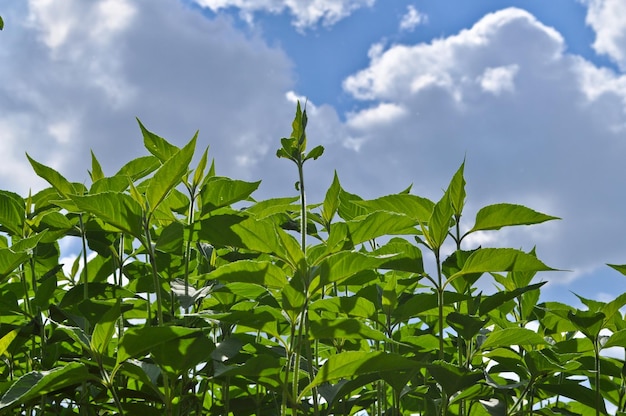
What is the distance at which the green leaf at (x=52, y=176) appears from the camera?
4.66 feet

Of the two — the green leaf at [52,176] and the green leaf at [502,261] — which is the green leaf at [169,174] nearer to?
the green leaf at [52,176]

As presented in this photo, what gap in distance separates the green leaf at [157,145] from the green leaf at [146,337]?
1.55ft

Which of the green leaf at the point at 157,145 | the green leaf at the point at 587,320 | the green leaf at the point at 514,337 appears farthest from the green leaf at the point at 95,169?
the green leaf at the point at 587,320

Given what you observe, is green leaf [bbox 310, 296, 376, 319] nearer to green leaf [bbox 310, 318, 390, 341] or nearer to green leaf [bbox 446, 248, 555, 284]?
green leaf [bbox 310, 318, 390, 341]

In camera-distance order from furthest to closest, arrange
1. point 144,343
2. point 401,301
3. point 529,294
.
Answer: point 529,294, point 401,301, point 144,343

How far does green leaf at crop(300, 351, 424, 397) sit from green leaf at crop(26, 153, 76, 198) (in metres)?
0.66

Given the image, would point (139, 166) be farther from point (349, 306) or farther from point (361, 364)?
point (361, 364)

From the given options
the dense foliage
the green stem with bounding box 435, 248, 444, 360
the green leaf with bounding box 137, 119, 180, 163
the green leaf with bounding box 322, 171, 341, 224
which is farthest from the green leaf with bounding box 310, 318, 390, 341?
the green leaf with bounding box 137, 119, 180, 163

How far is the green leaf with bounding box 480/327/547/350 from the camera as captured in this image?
1251mm

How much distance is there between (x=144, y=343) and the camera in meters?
1.08

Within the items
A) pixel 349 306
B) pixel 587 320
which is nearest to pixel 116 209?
pixel 349 306

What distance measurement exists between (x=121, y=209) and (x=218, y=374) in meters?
0.32

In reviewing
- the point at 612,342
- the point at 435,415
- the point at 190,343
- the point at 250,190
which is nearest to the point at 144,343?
the point at 190,343

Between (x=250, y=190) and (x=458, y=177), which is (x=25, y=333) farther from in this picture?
(x=458, y=177)
